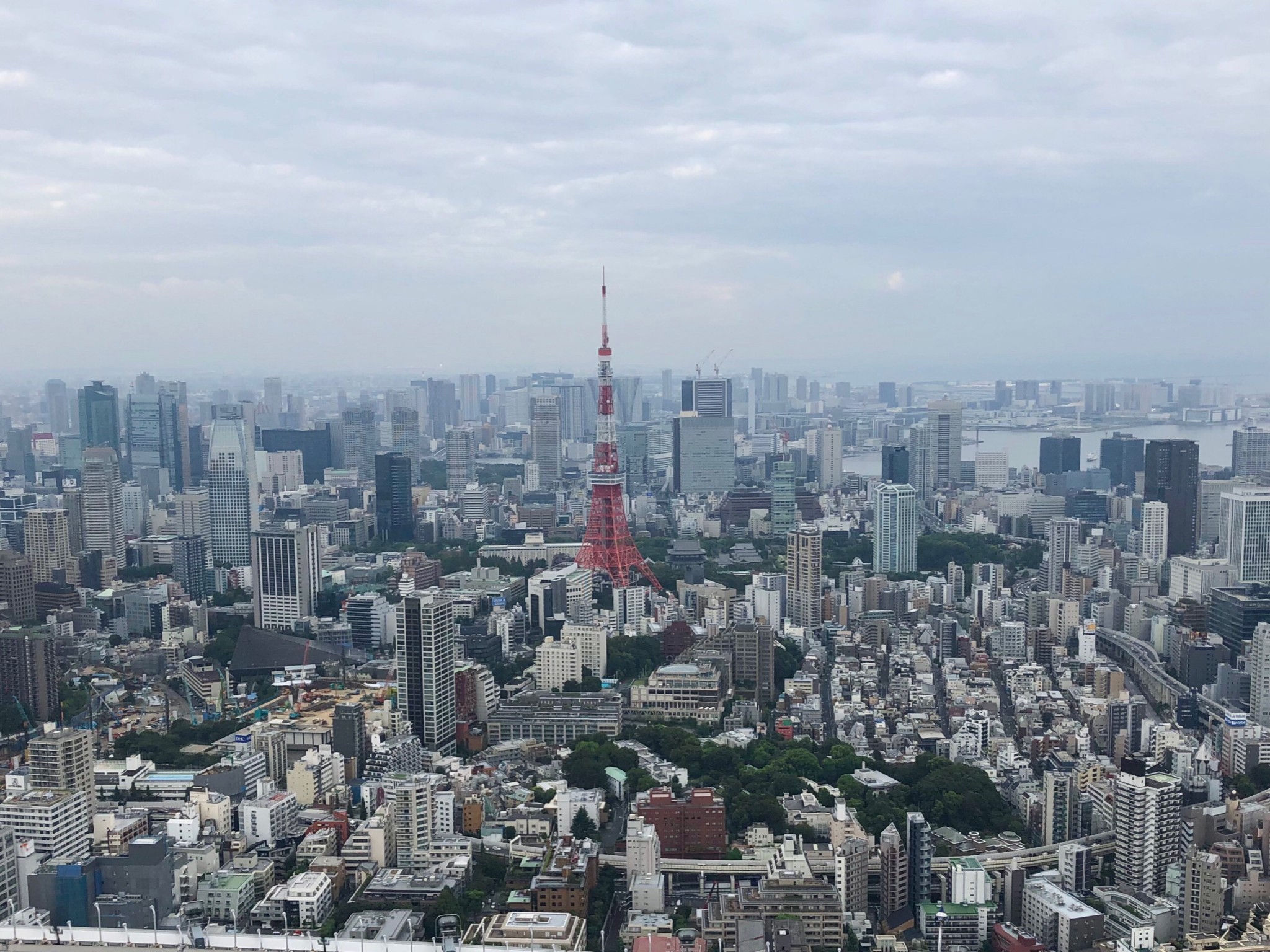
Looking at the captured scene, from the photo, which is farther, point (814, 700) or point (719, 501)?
point (719, 501)

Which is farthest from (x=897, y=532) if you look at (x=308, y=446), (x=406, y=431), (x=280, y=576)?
(x=406, y=431)

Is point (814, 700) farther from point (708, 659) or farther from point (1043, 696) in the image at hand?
point (1043, 696)

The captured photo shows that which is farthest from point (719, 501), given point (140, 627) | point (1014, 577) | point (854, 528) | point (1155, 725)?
point (1155, 725)

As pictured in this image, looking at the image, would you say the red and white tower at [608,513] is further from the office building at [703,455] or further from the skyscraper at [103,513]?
the office building at [703,455]

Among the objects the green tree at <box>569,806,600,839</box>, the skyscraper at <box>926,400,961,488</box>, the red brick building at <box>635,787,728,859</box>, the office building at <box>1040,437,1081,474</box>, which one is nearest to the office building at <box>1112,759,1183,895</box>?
the red brick building at <box>635,787,728,859</box>

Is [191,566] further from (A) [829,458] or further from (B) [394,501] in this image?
(A) [829,458]

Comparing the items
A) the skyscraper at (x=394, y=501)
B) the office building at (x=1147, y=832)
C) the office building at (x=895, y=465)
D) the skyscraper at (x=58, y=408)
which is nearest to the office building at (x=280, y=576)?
the skyscraper at (x=394, y=501)

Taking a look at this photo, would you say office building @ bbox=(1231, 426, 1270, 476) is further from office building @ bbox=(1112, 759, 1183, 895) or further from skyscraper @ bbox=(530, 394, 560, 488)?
office building @ bbox=(1112, 759, 1183, 895)
